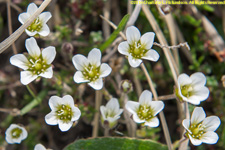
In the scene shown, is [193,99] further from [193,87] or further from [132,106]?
[132,106]

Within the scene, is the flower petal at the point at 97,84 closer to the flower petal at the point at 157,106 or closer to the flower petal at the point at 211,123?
the flower petal at the point at 157,106

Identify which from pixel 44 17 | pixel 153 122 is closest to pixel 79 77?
pixel 44 17

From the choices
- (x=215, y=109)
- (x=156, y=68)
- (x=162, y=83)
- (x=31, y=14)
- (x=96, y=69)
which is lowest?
(x=215, y=109)

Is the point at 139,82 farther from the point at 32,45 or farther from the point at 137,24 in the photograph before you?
the point at 32,45

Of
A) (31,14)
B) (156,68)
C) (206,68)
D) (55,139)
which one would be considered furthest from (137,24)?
(55,139)

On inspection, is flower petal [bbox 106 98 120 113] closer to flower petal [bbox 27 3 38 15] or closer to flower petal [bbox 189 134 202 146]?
flower petal [bbox 189 134 202 146]

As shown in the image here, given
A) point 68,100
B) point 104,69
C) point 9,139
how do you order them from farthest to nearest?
point 9,139 → point 104,69 → point 68,100

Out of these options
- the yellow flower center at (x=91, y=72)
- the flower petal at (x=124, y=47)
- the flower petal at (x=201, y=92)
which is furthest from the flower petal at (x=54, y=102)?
the flower petal at (x=201, y=92)
